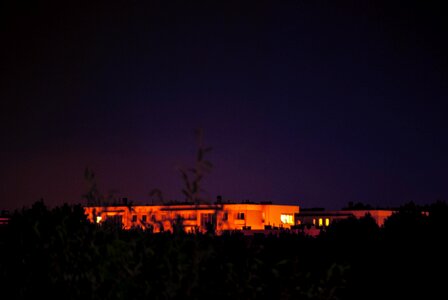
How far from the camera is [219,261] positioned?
10.3 metres

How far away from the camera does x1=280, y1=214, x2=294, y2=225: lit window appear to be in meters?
75.2

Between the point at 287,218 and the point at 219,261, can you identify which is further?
the point at 287,218

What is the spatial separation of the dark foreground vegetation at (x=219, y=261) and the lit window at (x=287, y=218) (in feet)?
193

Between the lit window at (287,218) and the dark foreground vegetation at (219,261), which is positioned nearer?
the dark foreground vegetation at (219,261)

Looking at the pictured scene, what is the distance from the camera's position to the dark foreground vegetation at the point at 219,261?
23.1 ft

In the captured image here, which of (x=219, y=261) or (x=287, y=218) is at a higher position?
(x=287, y=218)

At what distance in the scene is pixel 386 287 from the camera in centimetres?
1321

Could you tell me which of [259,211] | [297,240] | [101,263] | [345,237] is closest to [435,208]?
[345,237]

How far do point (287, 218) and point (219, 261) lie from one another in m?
66.6

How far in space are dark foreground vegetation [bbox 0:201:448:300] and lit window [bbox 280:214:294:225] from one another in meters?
58.8

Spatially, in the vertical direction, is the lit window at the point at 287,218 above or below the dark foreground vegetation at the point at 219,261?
above

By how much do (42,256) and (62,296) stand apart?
1.76m

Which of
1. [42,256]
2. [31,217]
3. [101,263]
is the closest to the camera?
[101,263]

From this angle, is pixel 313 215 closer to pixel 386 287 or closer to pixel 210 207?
pixel 386 287
